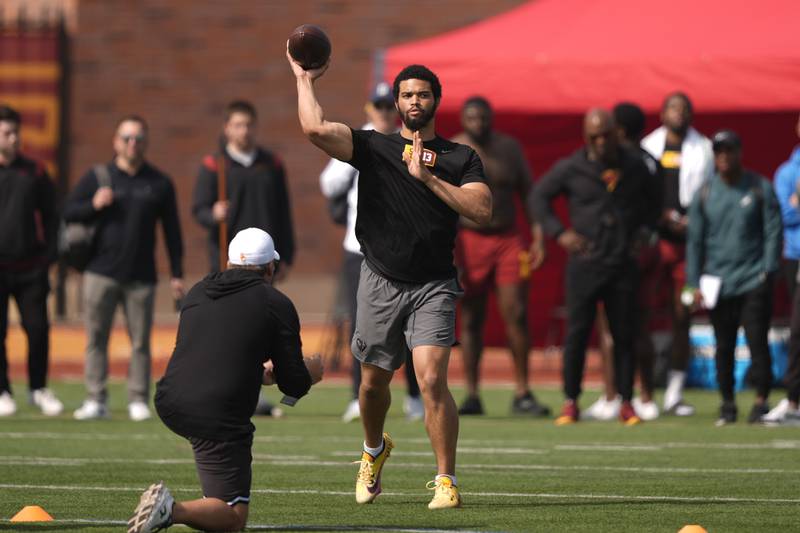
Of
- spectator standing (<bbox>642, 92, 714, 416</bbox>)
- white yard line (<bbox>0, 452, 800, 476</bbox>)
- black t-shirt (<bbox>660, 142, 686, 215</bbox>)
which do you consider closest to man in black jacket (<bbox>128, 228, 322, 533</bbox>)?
white yard line (<bbox>0, 452, 800, 476</bbox>)

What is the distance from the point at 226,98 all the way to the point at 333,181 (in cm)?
1482

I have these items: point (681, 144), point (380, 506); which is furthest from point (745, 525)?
point (681, 144)

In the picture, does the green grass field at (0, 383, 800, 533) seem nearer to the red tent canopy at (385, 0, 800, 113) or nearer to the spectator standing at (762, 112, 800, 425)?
the spectator standing at (762, 112, 800, 425)

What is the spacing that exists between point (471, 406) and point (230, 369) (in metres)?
7.34

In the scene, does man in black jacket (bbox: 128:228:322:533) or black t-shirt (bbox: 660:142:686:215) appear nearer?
man in black jacket (bbox: 128:228:322:533)

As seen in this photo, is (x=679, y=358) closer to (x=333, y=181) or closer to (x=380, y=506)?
(x=333, y=181)

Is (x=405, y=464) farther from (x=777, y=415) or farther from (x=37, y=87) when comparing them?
(x=37, y=87)

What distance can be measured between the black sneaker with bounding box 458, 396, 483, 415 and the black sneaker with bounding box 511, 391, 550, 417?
293mm

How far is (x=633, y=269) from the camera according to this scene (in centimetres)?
1397

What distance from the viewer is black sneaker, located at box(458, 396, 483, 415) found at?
48.3ft

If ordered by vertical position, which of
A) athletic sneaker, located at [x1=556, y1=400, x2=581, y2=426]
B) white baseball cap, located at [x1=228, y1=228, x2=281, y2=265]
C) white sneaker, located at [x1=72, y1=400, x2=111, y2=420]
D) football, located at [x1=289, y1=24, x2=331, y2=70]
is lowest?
white sneaker, located at [x1=72, y1=400, x2=111, y2=420]

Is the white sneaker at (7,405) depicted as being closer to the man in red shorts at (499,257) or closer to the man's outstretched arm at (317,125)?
the man in red shorts at (499,257)

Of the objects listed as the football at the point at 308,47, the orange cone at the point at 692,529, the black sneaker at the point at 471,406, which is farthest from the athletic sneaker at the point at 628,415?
the orange cone at the point at 692,529

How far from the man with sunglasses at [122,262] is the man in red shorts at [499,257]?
7.73 feet
